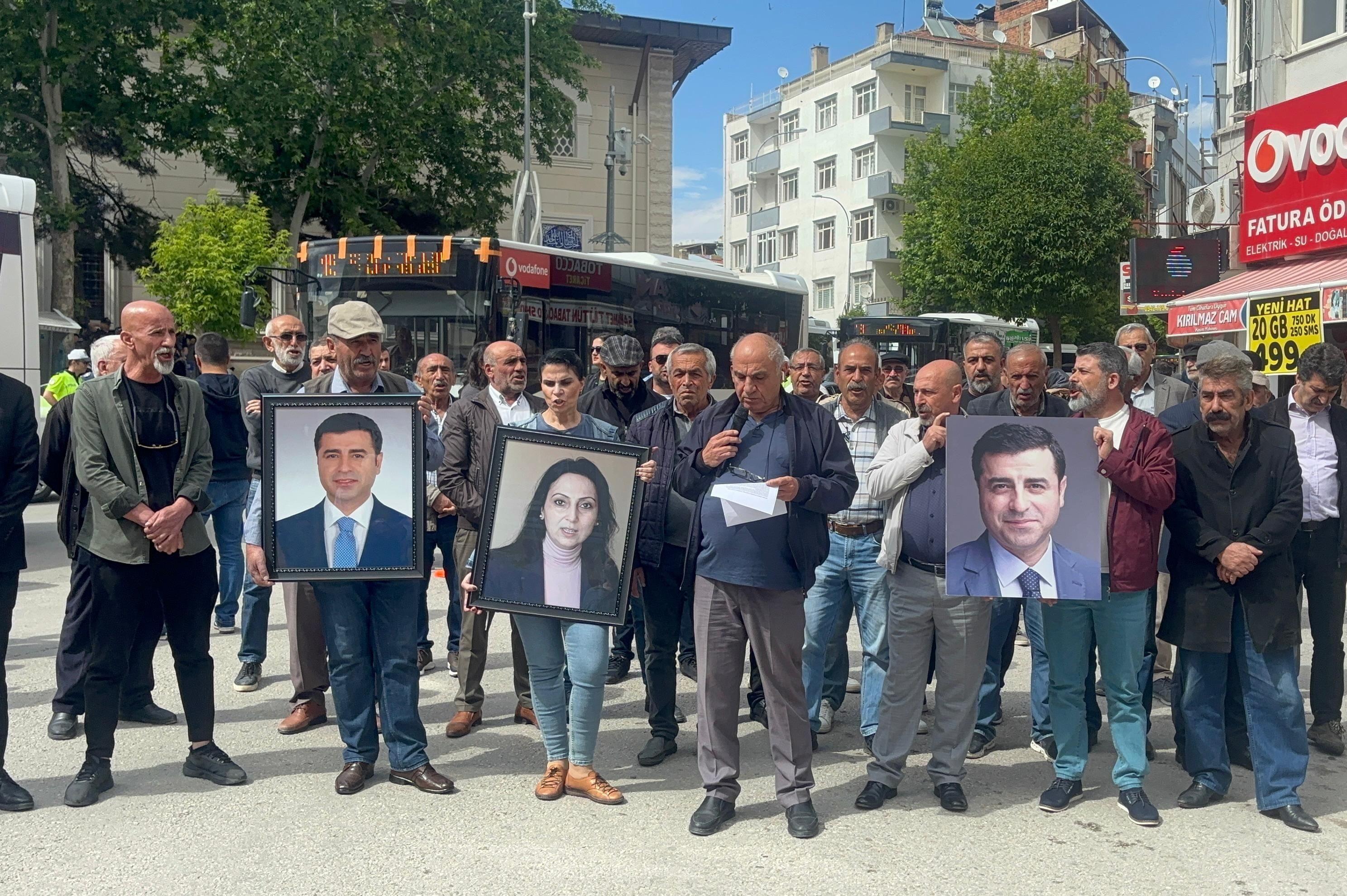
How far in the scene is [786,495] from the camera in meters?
4.77

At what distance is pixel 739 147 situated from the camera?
73.6m

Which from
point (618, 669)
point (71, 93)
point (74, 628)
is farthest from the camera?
point (71, 93)

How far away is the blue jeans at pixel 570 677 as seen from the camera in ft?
17.3

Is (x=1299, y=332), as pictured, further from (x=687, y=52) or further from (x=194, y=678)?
(x=687, y=52)

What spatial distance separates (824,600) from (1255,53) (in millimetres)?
16055

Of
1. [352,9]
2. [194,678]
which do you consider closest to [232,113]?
[352,9]

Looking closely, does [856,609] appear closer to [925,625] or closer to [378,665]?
[925,625]

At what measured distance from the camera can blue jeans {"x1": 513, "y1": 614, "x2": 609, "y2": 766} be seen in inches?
207

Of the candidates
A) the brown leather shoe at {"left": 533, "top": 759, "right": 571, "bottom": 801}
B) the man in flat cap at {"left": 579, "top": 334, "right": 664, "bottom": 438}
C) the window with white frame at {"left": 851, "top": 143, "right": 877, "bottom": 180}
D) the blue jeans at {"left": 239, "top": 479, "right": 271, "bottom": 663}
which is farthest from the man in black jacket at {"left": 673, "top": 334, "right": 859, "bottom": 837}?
the window with white frame at {"left": 851, "top": 143, "right": 877, "bottom": 180}

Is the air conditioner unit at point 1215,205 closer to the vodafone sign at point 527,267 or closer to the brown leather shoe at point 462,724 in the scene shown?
the vodafone sign at point 527,267

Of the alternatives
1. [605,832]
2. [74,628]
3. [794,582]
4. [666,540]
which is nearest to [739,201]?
[666,540]

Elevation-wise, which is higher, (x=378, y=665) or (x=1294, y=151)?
(x=1294, y=151)

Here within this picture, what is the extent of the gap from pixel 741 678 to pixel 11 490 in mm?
3149

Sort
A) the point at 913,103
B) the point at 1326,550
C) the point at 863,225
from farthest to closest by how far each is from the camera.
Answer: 1. the point at 863,225
2. the point at 913,103
3. the point at 1326,550
